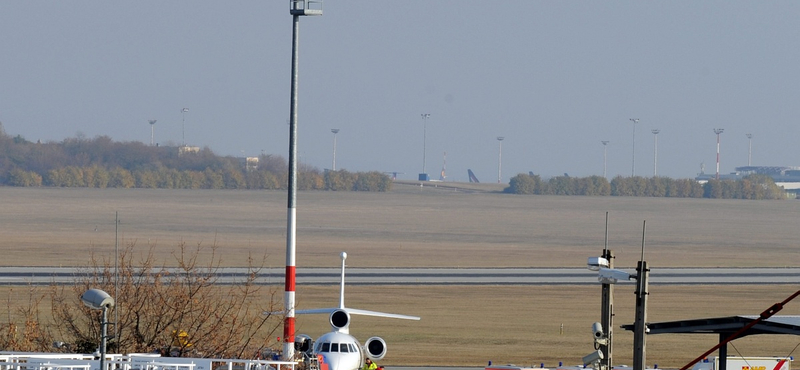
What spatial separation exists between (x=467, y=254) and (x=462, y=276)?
85.7 ft

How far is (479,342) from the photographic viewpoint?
54.8 m

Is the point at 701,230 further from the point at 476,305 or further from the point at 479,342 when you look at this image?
the point at 479,342

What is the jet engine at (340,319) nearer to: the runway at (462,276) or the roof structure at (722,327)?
the roof structure at (722,327)

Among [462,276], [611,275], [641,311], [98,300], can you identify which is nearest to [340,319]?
[611,275]

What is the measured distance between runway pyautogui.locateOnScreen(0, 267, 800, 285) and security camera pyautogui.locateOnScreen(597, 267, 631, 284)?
54.4 m

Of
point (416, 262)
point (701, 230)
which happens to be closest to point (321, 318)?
point (416, 262)

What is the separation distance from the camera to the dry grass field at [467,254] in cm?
5578

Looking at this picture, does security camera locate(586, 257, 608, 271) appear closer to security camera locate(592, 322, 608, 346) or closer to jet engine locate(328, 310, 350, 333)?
security camera locate(592, 322, 608, 346)

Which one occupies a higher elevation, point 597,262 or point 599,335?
point 597,262

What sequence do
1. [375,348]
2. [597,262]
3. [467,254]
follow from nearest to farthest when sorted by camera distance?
[597,262], [375,348], [467,254]

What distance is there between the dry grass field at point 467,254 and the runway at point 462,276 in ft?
11.3

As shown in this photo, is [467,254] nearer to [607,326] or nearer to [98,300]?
[607,326]

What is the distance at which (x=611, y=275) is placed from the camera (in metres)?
21.7

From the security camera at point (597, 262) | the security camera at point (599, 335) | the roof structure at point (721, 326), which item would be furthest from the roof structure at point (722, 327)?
the security camera at point (597, 262)
